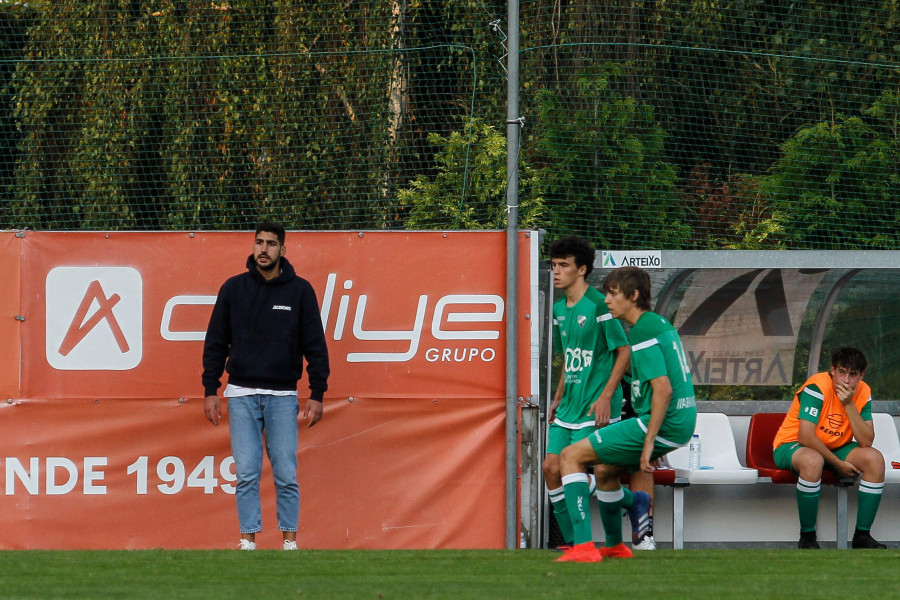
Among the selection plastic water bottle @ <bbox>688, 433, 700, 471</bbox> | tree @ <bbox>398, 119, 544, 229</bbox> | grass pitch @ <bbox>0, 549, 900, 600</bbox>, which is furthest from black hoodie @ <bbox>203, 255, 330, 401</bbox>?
tree @ <bbox>398, 119, 544, 229</bbox>

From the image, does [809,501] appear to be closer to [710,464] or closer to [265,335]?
→ [710,464]

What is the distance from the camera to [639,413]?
21.4ft

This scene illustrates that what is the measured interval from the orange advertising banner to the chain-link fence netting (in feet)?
10.3

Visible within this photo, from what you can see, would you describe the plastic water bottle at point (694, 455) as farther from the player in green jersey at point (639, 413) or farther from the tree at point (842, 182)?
the tree at point (842, 182)

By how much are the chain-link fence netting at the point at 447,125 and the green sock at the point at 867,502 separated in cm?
375

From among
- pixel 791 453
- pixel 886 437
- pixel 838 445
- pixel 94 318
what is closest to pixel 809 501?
pixel 791 453

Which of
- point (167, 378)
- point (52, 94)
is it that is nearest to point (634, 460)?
point (167, 378)

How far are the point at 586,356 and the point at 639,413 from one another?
28.7 inches

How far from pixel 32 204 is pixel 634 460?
9.15 m

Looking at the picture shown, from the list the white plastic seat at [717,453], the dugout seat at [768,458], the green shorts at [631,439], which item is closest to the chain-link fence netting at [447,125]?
the white plastic seat at [717,453]

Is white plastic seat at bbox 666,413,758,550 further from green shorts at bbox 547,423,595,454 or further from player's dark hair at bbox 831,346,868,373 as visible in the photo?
green shorts at bbox 547,423,595,454

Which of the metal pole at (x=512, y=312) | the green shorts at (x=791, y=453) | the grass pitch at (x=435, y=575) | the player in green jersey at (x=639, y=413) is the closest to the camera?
the grass pitch at (x=435, y=575)

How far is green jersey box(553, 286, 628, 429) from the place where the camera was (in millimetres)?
7133

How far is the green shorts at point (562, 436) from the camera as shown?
23.2 feet
